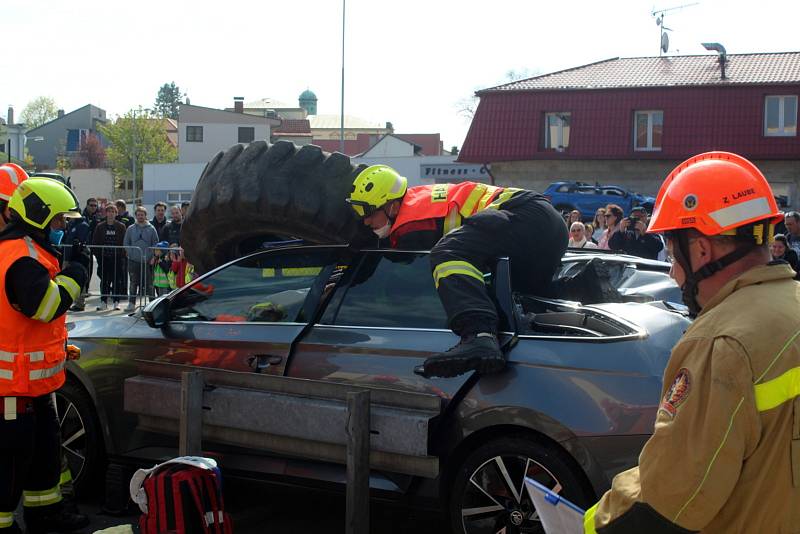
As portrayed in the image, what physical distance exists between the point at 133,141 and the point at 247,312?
7203 cm

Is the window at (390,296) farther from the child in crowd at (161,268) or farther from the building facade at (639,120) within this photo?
the building facade at (639,120)

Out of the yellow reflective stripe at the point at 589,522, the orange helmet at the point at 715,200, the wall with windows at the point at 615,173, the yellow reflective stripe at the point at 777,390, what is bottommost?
the yellow reflective stripe at the point at 589,522

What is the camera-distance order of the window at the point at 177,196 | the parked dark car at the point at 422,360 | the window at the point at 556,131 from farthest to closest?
the window at the point at 177,196, the window at the point at 556,131, the parked dark car at the point at 422,360

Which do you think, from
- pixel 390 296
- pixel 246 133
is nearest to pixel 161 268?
pixel 390 296

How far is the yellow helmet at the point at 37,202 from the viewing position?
4.81 meters

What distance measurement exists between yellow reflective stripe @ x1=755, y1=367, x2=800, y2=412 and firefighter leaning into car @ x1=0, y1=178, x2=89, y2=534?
3732mm

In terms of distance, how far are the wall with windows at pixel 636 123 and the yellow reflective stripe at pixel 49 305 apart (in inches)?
1235

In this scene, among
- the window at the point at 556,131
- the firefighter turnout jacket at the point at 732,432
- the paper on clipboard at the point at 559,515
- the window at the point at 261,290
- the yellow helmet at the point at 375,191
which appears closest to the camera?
the firefighter turnout jacket at the point at 732,432

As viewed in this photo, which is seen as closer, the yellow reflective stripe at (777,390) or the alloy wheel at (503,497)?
the yellow reflective stripe at (777,390)

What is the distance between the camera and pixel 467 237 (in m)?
4.72

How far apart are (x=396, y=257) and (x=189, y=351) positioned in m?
1.36

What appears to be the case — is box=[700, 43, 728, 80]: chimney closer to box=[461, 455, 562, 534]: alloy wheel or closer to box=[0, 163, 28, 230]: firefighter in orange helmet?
box=[0, 163, 28, 230]: firefighter in orange helmet

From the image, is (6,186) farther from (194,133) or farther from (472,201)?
(194,133)

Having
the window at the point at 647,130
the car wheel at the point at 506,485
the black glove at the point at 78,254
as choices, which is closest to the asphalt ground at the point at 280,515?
the car wheel at the point at 506,485
